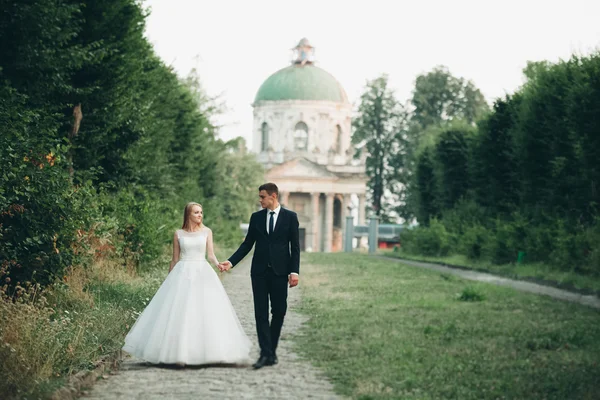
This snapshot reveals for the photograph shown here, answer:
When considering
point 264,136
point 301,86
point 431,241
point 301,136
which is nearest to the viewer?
point 431,241

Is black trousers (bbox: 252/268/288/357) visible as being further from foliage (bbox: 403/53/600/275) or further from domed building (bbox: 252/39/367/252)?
domed building (bbox: 252/39/367/252)

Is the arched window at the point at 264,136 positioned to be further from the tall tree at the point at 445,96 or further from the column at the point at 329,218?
the tall tree at the point at 445,96

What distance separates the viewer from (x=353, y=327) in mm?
14250

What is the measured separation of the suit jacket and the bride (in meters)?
0.55

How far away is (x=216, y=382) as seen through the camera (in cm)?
962

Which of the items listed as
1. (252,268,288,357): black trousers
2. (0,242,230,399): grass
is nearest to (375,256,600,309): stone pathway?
(0,242,230,399): grass

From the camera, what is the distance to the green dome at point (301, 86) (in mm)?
110562

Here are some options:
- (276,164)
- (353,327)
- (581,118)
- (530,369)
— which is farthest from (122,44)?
(276,164)

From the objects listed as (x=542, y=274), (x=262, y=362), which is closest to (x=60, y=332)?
(x=262, y=362)

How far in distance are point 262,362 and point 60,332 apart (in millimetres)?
1921

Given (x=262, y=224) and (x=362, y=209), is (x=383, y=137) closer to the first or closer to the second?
(x=362, y=209)

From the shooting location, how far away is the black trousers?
1077 centimetres

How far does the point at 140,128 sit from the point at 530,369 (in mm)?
17558

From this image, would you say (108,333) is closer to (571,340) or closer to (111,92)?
(571,340)
